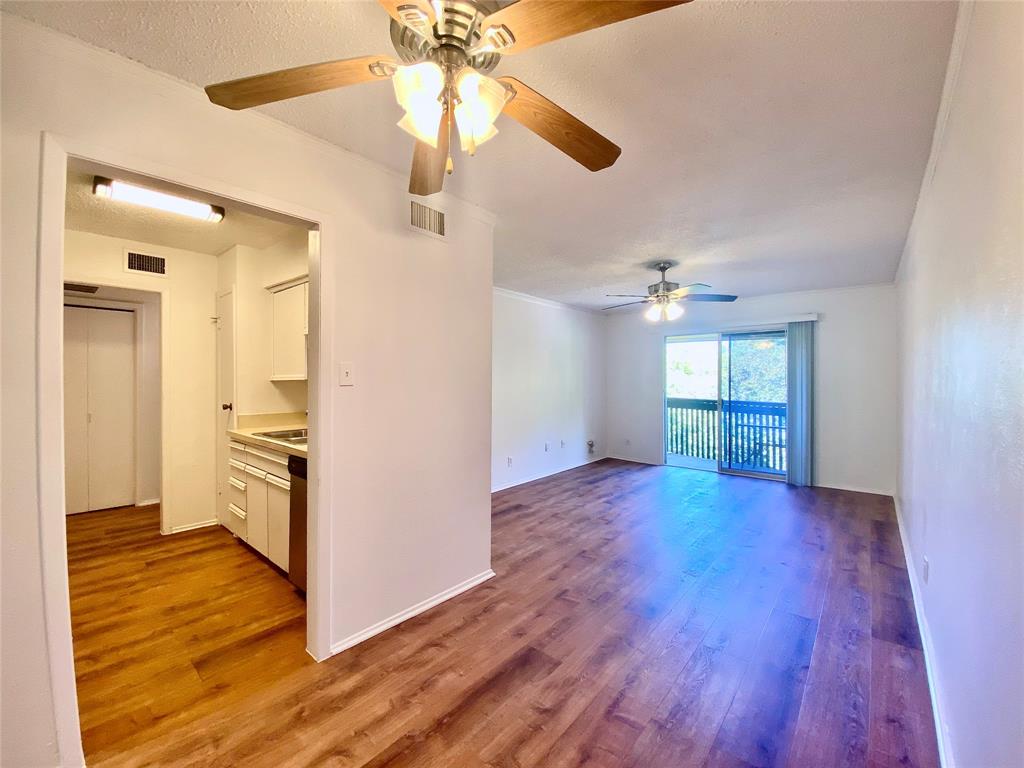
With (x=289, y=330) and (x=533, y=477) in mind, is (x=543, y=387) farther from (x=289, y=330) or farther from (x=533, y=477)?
(x=289, y=330)

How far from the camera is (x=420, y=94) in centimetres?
110

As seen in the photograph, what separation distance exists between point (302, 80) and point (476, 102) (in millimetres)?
453

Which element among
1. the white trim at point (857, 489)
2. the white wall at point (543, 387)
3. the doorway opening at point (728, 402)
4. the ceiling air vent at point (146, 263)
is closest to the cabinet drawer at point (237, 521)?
the ceiling air vent at point (146, 263)

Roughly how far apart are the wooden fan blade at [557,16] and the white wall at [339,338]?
135 centimetres

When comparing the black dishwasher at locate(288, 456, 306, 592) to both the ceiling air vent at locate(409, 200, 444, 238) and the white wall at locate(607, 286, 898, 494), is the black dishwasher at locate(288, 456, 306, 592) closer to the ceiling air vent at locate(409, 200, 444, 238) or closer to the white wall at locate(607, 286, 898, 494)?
the ceiling air vent at locate(409, 200, 444, 238)

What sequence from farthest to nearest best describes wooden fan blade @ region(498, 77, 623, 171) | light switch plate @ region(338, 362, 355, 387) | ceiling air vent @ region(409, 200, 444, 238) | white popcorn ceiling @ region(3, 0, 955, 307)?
ceiling air vent @ region(409, 200, 444, 238) → light switch plate @ region(338, 362, 355, 387) → white popcorn ceiling @ region(3, 0, 955, 307) → wooden fan blade @ region(498, 77, 623, 171)

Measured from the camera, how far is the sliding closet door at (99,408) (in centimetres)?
422

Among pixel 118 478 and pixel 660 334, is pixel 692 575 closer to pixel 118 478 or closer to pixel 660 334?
pixel 660 334

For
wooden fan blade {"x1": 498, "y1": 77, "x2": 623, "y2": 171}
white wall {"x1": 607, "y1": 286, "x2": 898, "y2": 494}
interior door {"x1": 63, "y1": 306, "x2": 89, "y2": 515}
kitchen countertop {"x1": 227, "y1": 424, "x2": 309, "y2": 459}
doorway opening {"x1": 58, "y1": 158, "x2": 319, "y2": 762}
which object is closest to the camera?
wooden fan blade {"x1": 498, "y1": 77, "x2": 623, "y2": 171}

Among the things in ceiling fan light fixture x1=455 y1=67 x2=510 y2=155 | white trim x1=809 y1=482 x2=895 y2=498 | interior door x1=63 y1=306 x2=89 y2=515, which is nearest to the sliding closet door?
interior door x1=63 y1=306 x2=89 y2=515

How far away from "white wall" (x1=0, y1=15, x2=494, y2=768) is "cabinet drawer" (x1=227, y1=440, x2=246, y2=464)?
1.74 m

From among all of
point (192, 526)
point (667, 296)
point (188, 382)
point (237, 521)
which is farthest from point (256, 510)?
point (667, 296)

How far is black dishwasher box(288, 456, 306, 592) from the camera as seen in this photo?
2525 millimetres

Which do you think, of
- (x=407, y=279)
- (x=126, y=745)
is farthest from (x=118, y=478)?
(x=407, y=279)
